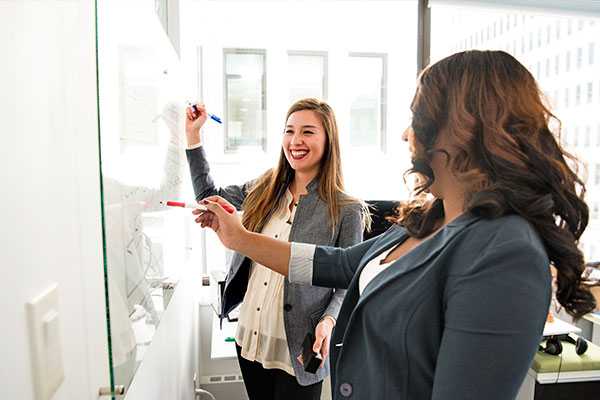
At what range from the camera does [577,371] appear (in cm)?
165

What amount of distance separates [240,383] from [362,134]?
2.13 m

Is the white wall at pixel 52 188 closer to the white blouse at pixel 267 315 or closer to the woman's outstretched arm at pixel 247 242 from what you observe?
the woman's outstretched arm at pixel 247 242

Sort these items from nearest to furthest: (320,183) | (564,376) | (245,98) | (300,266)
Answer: (300,266)
(320,183)
(564,376)
(245,98)

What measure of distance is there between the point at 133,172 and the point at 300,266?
0.53 metres

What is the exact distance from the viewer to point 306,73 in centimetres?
301

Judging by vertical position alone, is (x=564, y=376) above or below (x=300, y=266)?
below

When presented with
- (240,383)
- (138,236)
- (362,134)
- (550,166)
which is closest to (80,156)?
(138,236)

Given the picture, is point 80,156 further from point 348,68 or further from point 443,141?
point 348,68

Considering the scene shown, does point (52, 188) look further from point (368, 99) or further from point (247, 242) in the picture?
point (368, 99)

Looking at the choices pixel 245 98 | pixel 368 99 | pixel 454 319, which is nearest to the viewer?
pixel 454 319

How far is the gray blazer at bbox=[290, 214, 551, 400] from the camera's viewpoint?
1.71ft

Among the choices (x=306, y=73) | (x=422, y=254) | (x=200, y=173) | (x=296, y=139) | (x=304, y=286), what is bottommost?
(x=304, y=286)

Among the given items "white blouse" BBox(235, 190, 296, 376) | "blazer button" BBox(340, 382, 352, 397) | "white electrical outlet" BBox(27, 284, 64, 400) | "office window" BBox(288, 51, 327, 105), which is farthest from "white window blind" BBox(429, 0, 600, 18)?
"white electrical outlet" BBox(27, 284, 64, 400)

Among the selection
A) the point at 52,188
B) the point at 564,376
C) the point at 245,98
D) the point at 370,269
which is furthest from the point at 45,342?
the point at 245,98
